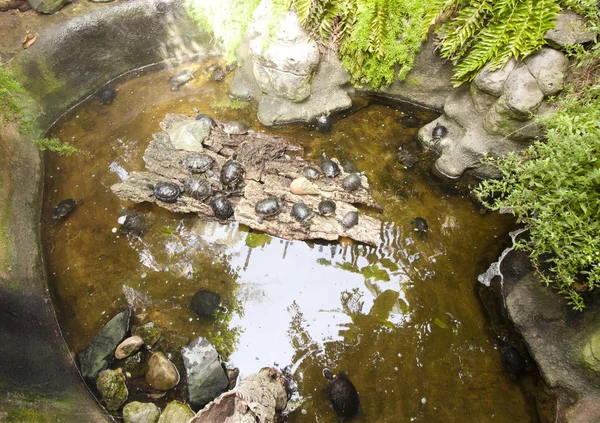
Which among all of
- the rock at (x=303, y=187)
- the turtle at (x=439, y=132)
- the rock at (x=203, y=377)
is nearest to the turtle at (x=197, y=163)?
the rock at (x=303, y=187)

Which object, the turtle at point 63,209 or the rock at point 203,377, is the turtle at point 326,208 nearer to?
the rock at point 203,377

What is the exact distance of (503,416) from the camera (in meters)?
4.14

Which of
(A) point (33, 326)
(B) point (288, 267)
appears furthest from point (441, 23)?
(A) point (33, 326)

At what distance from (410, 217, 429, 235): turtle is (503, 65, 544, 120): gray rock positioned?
6.72 feet

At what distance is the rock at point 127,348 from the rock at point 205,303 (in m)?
0.82

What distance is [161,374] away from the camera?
4.44 metres

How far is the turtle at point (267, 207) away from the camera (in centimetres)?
542

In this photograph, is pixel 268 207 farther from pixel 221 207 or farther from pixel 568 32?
pixel 568 32

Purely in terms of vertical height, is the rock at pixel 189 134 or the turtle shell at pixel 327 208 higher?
the turtle shell at pixel 327 208

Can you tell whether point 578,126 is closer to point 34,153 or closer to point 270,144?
point 270,144

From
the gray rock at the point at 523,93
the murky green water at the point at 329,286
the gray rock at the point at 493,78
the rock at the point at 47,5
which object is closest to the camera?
the murky green water at the point at 329,286

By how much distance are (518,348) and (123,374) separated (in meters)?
5.18

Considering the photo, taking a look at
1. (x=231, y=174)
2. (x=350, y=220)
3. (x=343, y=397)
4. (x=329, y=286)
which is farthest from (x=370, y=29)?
(x=343, y=397)

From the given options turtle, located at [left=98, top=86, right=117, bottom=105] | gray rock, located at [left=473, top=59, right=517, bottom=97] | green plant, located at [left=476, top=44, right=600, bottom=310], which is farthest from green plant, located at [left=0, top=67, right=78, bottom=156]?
green plant, located at [left=476, top=44, right=600, bottom=310]
